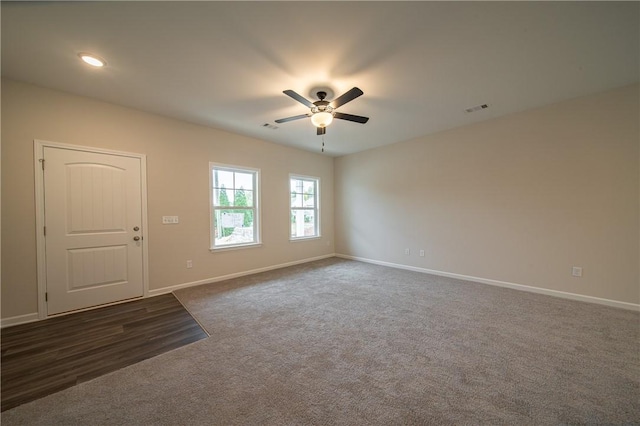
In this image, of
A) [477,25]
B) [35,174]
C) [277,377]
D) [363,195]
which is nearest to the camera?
[277,377]

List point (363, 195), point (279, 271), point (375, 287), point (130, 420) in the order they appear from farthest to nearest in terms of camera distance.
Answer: point (363, 195), point (279, 271), point (375, 287), point (130, 420)

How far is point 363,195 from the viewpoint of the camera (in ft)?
19.0

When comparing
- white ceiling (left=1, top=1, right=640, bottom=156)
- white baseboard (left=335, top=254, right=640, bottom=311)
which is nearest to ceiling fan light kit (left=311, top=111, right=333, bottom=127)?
white ceiling (left=1, top=1, right=640, bottom=156)

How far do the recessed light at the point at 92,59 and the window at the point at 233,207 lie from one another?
192 cm

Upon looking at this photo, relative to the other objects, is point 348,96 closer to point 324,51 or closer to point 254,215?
point 324,51

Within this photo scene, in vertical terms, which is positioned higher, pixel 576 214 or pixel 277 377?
pixel 576 214

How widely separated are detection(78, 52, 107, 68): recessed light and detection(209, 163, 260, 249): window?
6.31 feet

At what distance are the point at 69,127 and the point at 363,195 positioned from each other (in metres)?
5.16

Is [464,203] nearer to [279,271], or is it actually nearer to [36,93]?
[279,271]

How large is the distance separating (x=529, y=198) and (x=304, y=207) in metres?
4.29

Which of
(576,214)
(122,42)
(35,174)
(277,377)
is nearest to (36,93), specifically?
(35,174)

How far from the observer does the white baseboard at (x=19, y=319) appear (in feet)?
8.46

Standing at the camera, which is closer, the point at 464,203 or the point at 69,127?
the point at 69,127

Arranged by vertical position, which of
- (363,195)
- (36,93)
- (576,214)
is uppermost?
(36,93)
